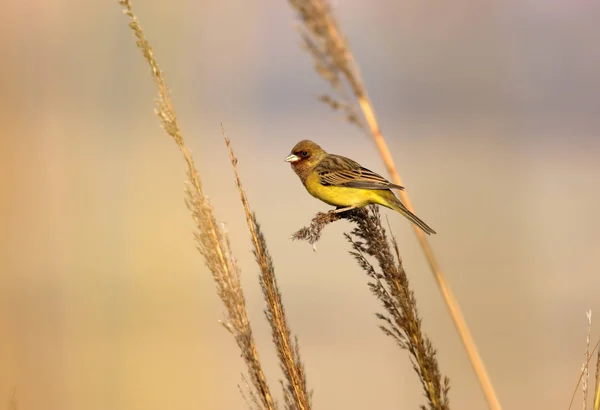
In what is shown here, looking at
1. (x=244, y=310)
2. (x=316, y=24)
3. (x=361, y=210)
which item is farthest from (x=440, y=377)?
(x=316, y=24)

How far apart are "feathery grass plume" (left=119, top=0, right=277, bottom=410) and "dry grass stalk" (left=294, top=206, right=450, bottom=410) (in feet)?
1.31

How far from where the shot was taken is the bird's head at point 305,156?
422 centimetres

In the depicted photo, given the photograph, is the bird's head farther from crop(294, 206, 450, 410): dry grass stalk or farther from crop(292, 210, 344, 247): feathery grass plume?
crop(294, 206, 450, 410): dry grass stalk

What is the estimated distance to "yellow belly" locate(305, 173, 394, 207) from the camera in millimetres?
3592

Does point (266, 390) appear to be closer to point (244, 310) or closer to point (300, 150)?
point (244, 310)

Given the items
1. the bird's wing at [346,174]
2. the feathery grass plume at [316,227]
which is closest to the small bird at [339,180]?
the bird's wing at [346,174]

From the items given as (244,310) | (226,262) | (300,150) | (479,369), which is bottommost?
(479,369)

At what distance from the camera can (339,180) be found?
3811 mm

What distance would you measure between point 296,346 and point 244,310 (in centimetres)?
20

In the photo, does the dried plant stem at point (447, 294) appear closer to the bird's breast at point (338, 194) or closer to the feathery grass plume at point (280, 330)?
the feathery grass plume at point (280, 330)

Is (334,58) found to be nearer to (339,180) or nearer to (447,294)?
(447,294)

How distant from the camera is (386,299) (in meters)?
1.82

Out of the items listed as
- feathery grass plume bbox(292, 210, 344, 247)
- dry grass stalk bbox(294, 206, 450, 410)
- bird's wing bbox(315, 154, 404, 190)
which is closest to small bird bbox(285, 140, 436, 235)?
bird's wing bbox(315, 154, 404, 190)

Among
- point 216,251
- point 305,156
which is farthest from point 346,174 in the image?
point 216,251
